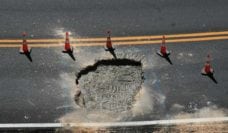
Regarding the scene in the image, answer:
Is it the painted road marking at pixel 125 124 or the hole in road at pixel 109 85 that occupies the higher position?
the hole in road at pixel 109 85

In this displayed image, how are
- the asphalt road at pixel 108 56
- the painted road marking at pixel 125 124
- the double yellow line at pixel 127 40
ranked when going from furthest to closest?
the double yellow line at pixel 127 40, the asphalt road at pixel 108 56, the painted road marking at pixel 125 124

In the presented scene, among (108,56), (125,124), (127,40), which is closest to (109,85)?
(108,56)

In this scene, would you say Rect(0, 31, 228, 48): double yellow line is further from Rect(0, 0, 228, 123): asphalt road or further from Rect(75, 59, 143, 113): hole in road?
Rect(75, 59, 143, 113): hole in road

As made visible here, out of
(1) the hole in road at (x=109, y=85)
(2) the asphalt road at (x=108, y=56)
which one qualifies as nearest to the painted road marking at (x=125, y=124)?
(2) the asphalt road at (x=108, y=56)

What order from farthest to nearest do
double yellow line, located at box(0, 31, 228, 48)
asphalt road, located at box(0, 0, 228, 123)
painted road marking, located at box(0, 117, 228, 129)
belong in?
double yellow line, located at box(0, 31, 228, 48), asphalt road, located at box(0, 0, 228, 123), painted road marking, located at box(0, 117, 228, 129)

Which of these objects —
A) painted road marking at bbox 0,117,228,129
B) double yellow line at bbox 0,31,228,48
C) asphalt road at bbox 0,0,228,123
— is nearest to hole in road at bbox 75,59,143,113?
asphalt road at bbox 0,0,228,123

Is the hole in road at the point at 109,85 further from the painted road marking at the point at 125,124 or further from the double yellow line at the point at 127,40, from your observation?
the double yellow line at the point at 127,40
